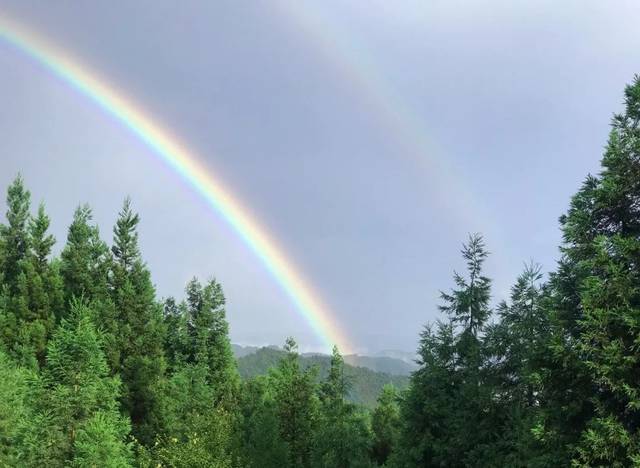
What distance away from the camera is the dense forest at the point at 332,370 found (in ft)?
40.9

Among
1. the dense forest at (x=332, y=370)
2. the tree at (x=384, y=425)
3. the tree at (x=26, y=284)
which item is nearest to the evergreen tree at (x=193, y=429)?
the dense forest at (x=332, y=370)

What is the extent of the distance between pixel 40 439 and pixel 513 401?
1817 centimetres

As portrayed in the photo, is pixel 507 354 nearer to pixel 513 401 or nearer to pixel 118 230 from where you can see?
pixel 513 401

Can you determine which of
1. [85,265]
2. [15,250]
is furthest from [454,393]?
[15,250]

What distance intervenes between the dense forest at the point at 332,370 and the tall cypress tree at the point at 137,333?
110 millimetres

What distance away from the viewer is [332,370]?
3931 cm

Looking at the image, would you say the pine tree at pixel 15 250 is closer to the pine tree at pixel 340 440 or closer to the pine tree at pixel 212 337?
the pine tree at pixel 212 337

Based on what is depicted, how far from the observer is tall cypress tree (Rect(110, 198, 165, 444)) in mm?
36031

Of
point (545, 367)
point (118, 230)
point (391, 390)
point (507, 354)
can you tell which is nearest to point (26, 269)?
point (118, 230)

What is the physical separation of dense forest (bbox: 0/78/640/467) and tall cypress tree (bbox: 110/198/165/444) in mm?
110

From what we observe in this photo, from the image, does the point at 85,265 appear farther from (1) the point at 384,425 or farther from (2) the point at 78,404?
(1) the point at 384,425

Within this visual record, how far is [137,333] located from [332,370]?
51.5 ft

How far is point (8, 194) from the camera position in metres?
43.2

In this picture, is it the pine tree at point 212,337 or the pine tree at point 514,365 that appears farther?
the pine tree at point 212,337
